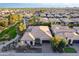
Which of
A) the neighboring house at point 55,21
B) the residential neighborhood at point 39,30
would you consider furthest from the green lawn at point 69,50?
the neighboring house at point 55,21

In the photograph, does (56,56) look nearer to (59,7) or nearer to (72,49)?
(72,49)

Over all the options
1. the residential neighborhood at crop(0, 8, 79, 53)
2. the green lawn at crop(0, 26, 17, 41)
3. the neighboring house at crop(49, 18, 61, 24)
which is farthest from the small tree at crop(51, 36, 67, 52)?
the green lawn at crop(0, 26, 17, 41)

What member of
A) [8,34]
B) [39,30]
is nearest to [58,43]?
[39,30]

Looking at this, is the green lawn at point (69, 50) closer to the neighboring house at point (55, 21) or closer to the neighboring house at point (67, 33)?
the neighboring house at point (67, 33)

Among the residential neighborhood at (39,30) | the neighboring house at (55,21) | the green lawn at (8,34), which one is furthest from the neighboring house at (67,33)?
the green lawn at (8,34)

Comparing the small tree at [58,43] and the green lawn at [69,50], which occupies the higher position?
the small tree at [58,43]

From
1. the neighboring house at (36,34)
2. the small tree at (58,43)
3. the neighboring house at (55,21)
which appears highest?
the neighboring house at (55,21)

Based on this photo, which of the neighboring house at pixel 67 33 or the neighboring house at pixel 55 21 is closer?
the neighboring house at pixel 67 33
